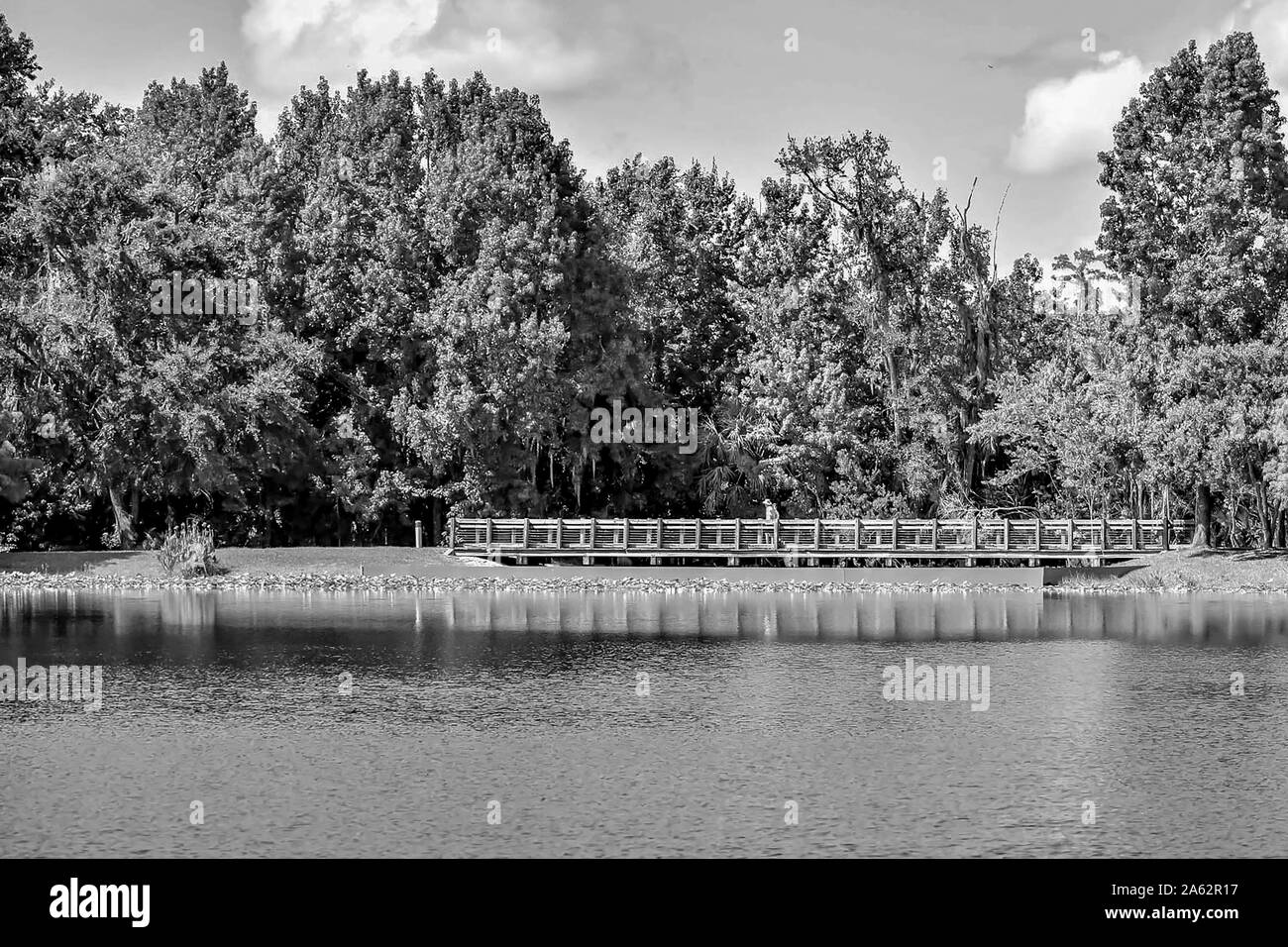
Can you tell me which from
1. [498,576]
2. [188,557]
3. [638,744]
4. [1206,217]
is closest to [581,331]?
[498,576]

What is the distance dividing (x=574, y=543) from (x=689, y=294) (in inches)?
765

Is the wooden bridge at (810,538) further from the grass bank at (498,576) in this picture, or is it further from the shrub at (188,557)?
the shrub at (188,557)

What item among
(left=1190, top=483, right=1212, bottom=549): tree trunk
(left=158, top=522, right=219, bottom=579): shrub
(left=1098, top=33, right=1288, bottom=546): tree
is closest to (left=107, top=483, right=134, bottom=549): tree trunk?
(left=158, top=522, right=219, bottom=579): shrub

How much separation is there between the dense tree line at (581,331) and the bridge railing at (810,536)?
2922mm

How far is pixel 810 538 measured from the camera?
58.5 meters

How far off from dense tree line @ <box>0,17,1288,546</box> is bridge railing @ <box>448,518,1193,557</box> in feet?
9.59

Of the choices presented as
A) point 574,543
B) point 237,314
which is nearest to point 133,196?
point 237,314

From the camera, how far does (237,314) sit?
61.4 m

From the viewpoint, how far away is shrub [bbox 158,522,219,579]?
175ft

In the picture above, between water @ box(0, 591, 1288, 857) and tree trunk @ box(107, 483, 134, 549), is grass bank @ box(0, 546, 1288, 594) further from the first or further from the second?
water @ box(0, 591, 1288, 857)

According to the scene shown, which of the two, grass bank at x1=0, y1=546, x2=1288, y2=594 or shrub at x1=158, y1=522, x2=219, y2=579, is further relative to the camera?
shrub at x1=158, y1=522, x2=219, y2=579

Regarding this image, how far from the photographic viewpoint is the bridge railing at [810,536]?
5672 centimetres

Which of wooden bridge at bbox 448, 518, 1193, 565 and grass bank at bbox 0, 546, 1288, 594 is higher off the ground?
wooden bridge at bbox 448, 518, 1193, 565

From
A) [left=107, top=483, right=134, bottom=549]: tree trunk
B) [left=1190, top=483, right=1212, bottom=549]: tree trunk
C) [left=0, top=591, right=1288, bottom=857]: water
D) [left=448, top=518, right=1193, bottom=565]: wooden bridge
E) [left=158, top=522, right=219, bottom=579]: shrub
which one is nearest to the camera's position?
[left=0, top=591, right=1288, bottom=857]: water
